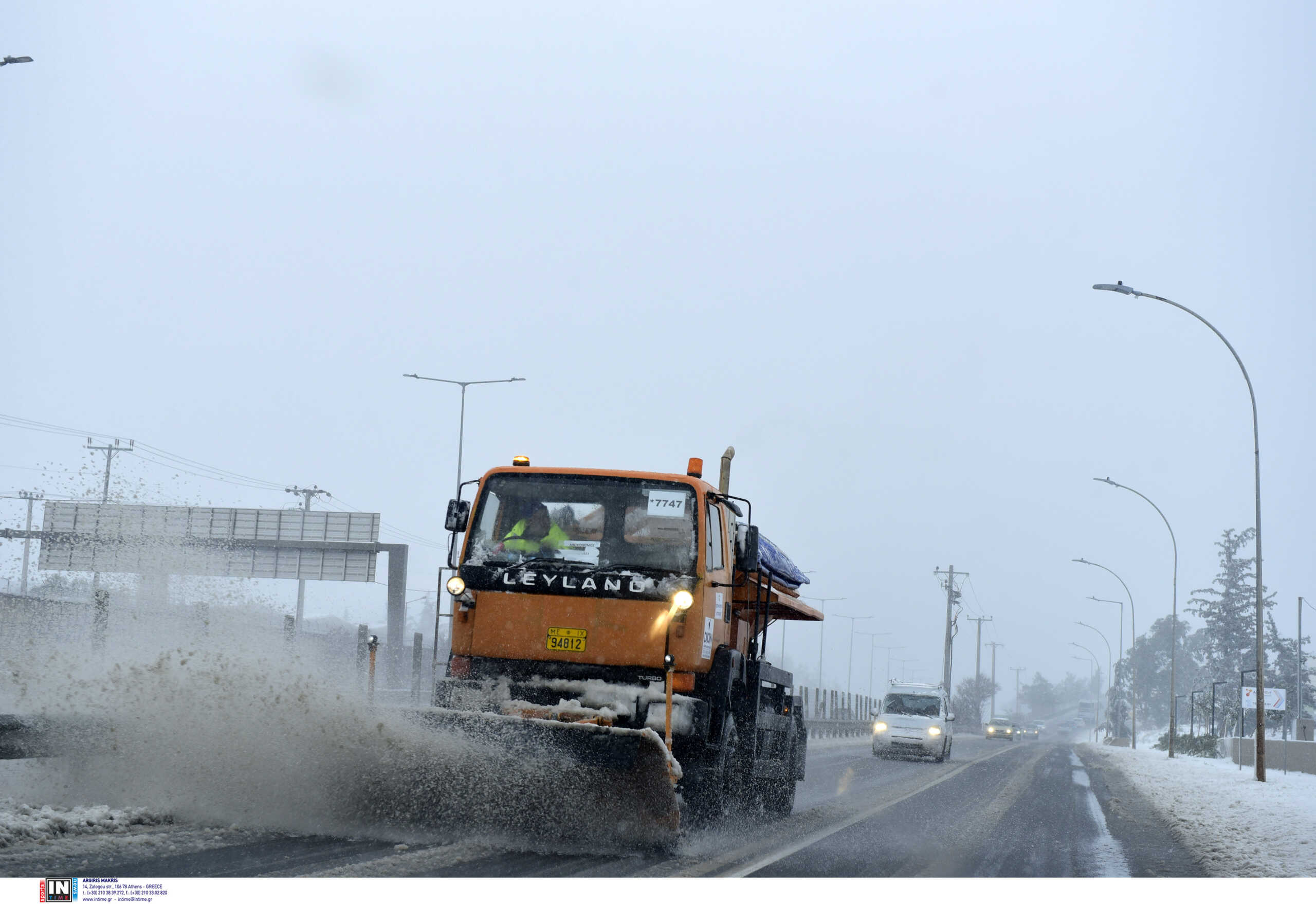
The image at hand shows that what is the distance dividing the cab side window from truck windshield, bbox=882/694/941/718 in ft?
74.2

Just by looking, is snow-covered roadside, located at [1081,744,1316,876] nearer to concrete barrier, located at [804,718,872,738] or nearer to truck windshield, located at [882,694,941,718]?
truck windshield, located at [882,694,941,718]

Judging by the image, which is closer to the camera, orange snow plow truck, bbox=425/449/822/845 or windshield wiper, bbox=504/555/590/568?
orange snow plow truck, bbox=425/449/822/845

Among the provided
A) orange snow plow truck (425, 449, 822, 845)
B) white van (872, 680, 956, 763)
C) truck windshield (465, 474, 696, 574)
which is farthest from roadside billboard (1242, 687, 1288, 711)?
truck windshield (465, 474, 696, 574)

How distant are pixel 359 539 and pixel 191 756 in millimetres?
33735

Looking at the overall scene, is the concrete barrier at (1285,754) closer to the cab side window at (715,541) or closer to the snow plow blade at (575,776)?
the cab side window at (715,541)

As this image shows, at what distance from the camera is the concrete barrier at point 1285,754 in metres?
30.7

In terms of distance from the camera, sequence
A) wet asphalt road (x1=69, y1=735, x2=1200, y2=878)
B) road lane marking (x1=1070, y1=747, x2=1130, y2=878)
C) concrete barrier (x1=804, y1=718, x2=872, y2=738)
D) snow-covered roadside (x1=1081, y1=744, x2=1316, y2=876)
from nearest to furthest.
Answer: wet asphalt road (x1=69, y1=735, x2=1200, y2=878) → road lane marking (x1=1070, y1=747, x2=1130, y2=878) → snow-covered roadside (x1=1081, y1=744, x2=1316, y2=876) → concrete barrier (x1=804, y1=718, x2=872, y2=738)

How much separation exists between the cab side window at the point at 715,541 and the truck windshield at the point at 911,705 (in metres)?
22.6

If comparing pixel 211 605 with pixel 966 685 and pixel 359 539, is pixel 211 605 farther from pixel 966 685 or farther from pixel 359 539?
pixel 966 685

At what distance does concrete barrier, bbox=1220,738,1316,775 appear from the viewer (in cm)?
3073

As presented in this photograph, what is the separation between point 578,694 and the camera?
371 inches
